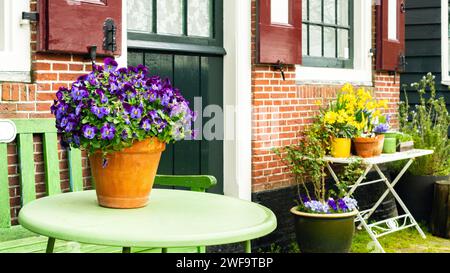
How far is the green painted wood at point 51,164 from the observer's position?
3.64m

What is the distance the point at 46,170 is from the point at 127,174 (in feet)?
3.94

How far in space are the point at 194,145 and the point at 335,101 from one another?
63.7 inches

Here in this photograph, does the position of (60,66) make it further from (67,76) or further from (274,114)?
(274,114)

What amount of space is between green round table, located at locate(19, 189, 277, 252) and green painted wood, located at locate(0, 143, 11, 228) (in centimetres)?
57

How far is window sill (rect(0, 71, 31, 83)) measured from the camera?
11.7 feet

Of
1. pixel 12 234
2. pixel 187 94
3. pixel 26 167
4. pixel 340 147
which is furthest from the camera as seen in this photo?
pixel 340 147

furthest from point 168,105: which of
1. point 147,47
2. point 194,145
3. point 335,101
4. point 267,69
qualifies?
point 335,101

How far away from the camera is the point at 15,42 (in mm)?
3623

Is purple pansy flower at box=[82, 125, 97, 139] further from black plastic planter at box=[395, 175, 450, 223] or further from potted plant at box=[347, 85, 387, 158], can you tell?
black plastic planter at box=[395, 175, 450, 223]

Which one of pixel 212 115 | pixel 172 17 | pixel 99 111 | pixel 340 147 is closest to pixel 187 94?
pixel 212 115

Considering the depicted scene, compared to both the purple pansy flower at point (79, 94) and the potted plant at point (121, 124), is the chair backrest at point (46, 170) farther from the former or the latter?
the purple pansy flower at point (79, 94)

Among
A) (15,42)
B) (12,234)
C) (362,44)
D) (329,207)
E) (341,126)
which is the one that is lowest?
(329,207)

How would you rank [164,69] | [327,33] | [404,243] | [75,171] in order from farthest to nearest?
[327,33]
[404,243]
[164,69]
[75,171]

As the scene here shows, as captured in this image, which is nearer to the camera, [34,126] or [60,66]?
[34,126]
